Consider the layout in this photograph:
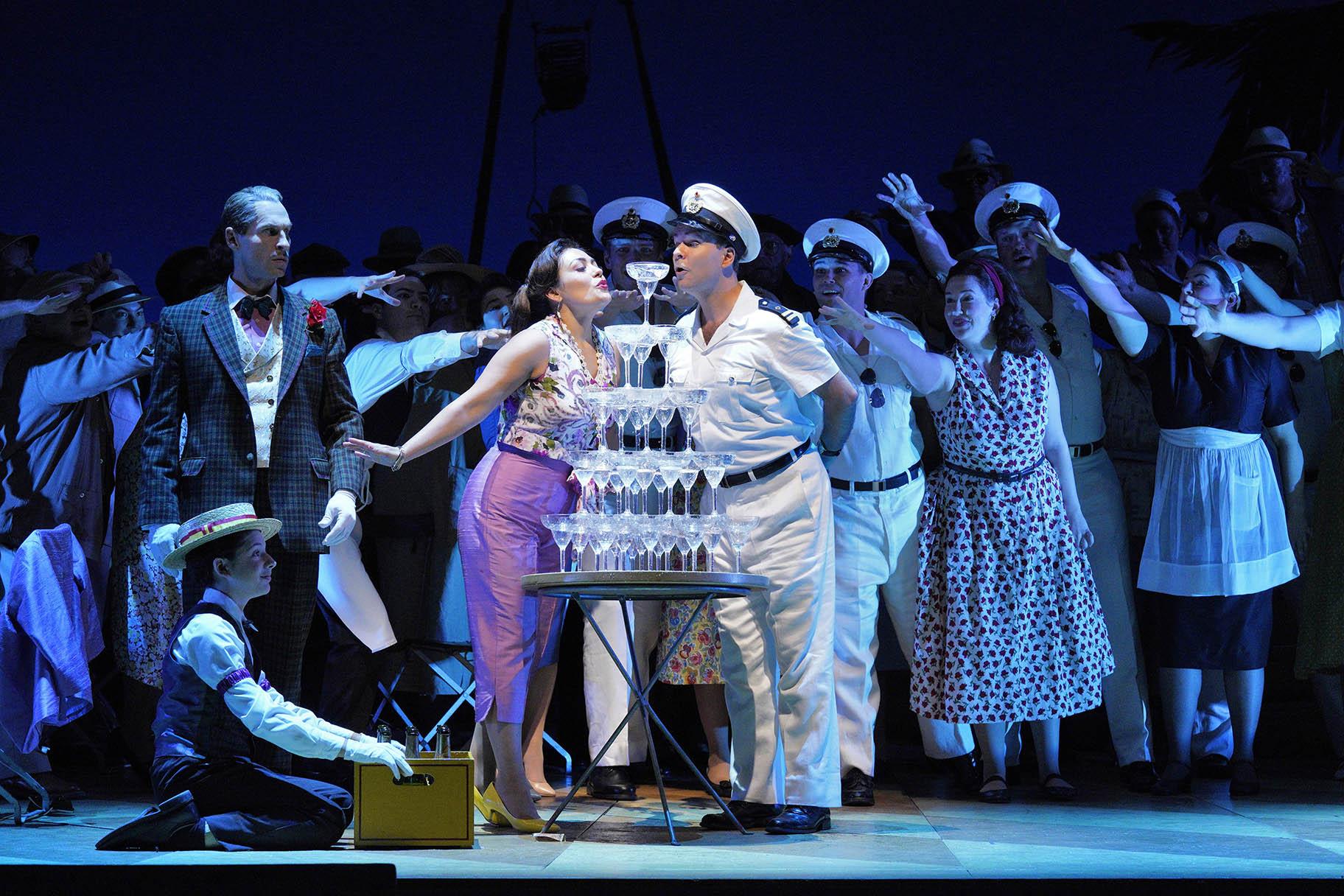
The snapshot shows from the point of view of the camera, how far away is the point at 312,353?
404 cm

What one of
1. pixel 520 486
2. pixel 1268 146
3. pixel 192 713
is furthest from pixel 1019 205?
pixel 192 713

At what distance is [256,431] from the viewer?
3.92m

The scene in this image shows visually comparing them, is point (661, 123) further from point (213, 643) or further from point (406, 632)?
point (213, 643)

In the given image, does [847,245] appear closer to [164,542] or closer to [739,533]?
[739,533]

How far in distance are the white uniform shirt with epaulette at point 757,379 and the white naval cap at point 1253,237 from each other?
7.38 ft

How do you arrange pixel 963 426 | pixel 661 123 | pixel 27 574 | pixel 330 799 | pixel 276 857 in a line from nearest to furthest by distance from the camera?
pixel 276 857 < pixel 330 799 < pixel 27 574 < pixel 963 426 < pixel 661 123

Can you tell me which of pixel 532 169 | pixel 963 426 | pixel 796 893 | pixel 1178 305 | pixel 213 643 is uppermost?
pixel 532 169

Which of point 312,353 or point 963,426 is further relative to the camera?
point 963,426

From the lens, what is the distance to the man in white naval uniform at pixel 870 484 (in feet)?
17.0

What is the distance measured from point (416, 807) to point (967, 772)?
85.2 inches

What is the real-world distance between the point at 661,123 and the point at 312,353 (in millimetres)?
3314

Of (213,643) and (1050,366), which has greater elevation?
(1050,366)

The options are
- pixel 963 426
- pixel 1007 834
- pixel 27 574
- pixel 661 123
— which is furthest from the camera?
pixel 661 123

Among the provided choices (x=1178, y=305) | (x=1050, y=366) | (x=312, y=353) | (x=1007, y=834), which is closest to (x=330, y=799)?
(x=312, y=353)
